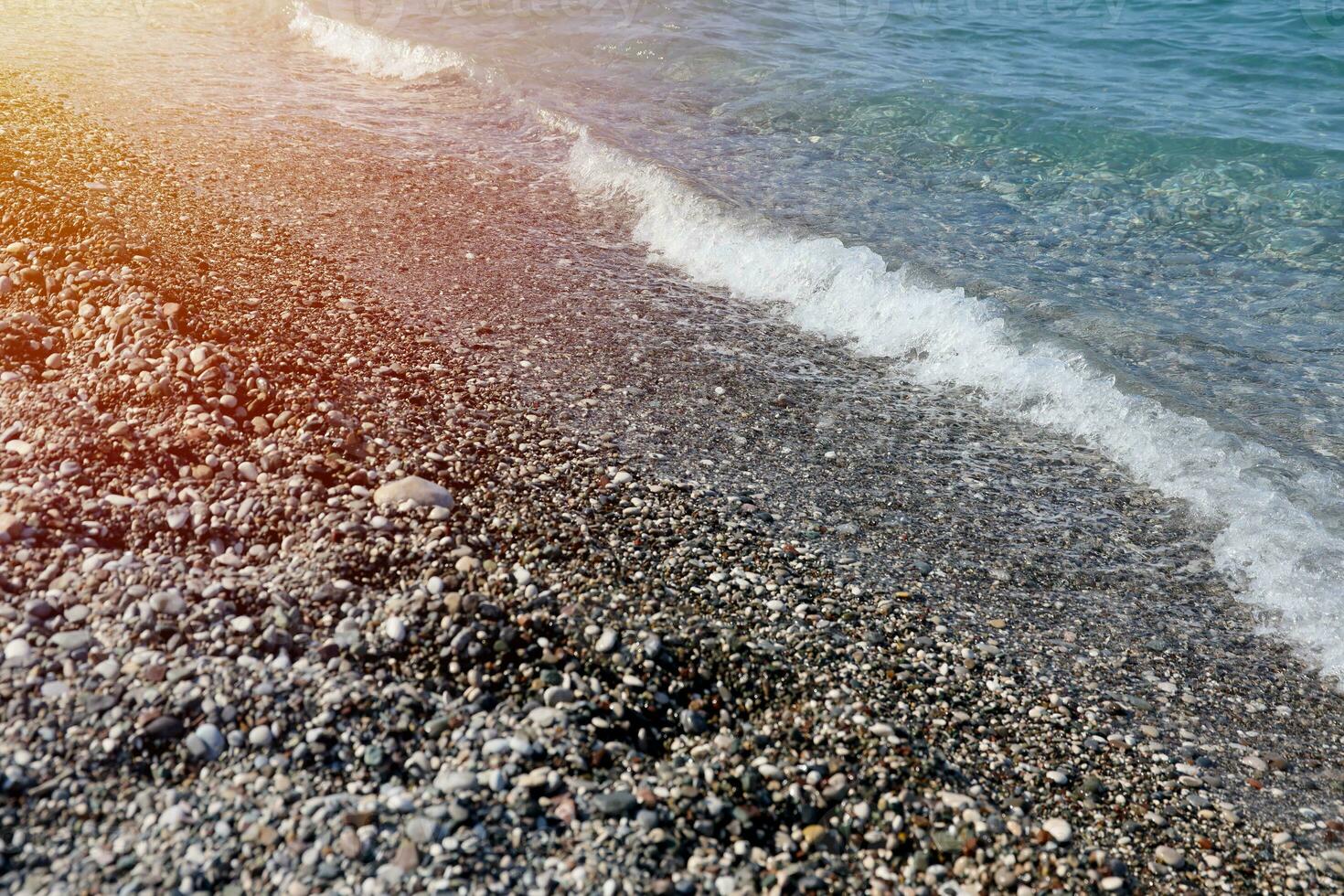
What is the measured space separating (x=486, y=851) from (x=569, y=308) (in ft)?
17.8

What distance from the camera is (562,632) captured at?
14.2ft

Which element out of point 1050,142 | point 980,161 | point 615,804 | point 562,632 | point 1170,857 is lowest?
point 1170,857

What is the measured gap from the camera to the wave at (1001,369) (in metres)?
Result: 5.74

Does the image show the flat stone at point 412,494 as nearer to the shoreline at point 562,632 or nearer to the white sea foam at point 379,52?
the shoreline at point 562,632

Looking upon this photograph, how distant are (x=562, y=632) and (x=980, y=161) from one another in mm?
10104

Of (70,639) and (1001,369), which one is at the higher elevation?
(70,639)

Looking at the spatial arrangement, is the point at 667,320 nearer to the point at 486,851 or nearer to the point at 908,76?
the point at 486,851

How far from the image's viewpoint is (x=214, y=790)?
3.46m

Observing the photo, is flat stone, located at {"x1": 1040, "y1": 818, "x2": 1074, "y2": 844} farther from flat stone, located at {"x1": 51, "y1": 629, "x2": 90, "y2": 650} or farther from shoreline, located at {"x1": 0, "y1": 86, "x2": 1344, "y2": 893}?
flat stone, located at {"x1": 51, "y1": 629, "x2": 90, "y2": 650}

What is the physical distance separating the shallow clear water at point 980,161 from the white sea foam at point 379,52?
66mm

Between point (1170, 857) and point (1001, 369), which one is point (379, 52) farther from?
point (1170, 857)

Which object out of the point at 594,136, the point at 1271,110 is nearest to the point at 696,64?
the point at 594,136

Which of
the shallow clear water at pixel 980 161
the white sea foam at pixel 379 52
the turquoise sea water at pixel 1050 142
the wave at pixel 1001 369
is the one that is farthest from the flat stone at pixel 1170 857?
the white sea foam at pixel 379 52

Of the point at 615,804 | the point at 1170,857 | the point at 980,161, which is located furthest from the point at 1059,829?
the point at 980,161
